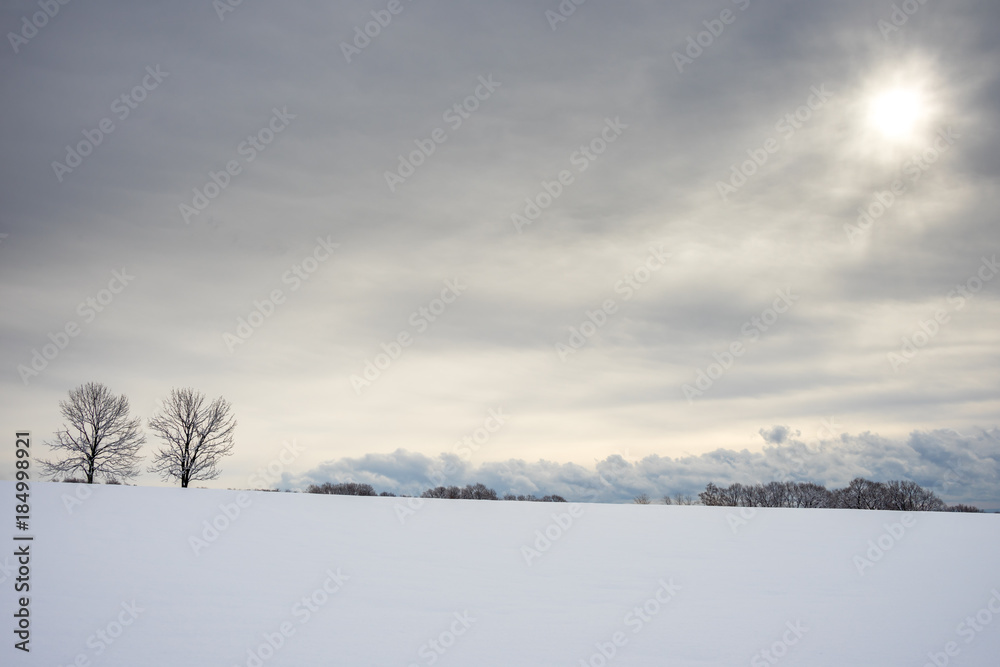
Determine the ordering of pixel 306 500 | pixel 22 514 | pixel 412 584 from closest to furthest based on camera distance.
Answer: pixel 412 584 < pixel 22 514 < pixel 306 500

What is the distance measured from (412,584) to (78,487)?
18742mm

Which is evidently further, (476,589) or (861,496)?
(861,496)

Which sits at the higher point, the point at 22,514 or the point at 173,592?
the point at 22,514

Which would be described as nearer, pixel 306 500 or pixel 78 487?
pixel 78 487

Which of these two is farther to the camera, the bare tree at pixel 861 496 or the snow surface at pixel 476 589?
the bare tree at pixel 861 496

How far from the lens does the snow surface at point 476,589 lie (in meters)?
10.2

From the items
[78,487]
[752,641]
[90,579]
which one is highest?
[78,487]

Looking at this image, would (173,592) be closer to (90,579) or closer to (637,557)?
(90,579)

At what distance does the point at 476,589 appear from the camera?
568 inches

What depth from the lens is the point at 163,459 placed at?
46.6 meters

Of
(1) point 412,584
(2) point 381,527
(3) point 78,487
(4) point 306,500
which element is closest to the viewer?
(1) point 412,584

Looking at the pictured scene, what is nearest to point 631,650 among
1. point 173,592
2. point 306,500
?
point 173,592

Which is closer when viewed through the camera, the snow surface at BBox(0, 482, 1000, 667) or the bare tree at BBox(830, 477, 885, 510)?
the snow surface at BBox(0, 482, 1000, 667)

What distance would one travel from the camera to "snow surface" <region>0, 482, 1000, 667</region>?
10.2 m
